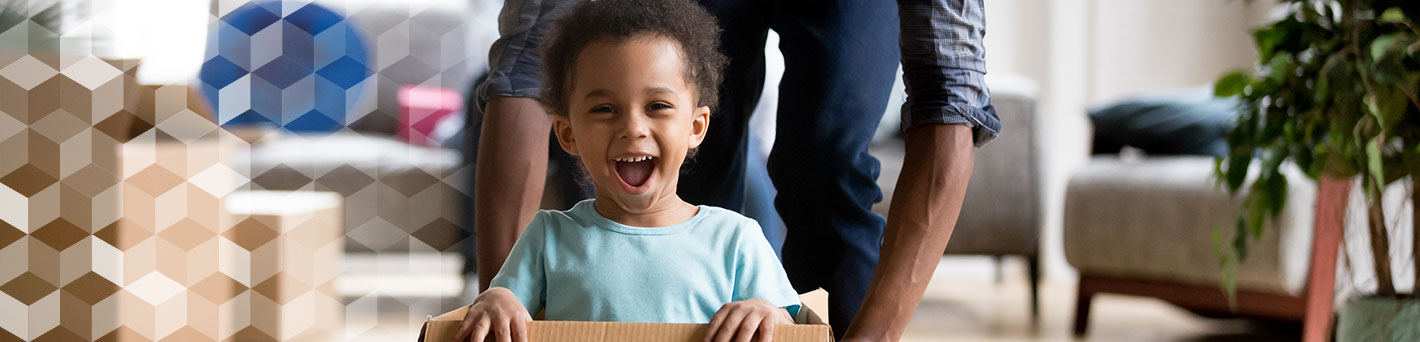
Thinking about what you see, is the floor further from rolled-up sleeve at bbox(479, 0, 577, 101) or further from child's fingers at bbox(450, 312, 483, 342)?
child's fingers at bbox(450, 312, 483, 342)

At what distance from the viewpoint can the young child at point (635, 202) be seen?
645 mm

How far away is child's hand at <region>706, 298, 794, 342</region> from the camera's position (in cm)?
57

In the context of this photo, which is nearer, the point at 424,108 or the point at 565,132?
the point at 565,132

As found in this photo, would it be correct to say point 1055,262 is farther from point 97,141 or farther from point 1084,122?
point 97,141

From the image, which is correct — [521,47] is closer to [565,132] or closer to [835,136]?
[565,132]

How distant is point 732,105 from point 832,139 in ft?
0.26

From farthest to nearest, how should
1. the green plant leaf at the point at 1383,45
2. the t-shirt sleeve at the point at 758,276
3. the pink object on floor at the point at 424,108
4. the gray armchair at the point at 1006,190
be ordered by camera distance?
the pink object on floor at the point at 424,108, the gray armchair at the point at 1006,190, the green plant leaf at the point at 1383,45, the t-shirt sleeve at the point at 758,276

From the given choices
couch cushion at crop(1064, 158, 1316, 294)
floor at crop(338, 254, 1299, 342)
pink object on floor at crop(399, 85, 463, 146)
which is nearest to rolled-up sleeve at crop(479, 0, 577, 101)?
floor at crop(338, 254, 1299, 342)

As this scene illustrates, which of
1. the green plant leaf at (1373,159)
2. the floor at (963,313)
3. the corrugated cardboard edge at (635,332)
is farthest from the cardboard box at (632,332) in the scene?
the floor at (963,313)

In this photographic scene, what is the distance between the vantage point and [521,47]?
750 millimetres

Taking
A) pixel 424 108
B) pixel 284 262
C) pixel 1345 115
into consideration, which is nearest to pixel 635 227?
pixel 1345 115

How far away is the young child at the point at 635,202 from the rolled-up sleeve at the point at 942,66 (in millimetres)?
124

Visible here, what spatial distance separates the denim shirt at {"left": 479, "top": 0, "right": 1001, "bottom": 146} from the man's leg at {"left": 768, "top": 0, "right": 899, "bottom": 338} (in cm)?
12
